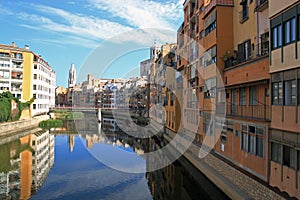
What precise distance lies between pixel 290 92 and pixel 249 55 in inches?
204

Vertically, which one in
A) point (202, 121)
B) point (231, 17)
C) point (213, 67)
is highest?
point (231, 17)

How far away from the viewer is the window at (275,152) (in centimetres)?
968

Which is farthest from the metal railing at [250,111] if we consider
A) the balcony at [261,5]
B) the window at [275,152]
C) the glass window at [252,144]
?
the balcony at [261,5]

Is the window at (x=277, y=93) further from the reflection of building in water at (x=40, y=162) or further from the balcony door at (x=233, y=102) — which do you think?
the reflection of building in water at (x=40, y=162)

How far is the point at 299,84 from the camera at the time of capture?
851cm

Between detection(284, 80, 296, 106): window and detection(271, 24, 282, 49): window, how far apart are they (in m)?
1.47

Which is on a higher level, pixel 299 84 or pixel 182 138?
pixel 299 84

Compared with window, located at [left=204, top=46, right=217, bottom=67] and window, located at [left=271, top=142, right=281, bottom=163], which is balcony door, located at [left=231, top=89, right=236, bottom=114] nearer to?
window, located at [left=204, top=46, right=217, bottom=67]

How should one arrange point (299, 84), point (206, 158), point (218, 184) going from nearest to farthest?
point (299, 84) < point (218, 184) < point (206, 158)

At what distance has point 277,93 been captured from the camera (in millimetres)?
9820

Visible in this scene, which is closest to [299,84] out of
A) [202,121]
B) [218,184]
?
[218,184]

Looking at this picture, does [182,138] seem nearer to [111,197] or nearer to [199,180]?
[199,180]

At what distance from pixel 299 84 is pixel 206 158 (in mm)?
9771

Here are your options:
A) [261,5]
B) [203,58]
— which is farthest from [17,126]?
[261,5]
